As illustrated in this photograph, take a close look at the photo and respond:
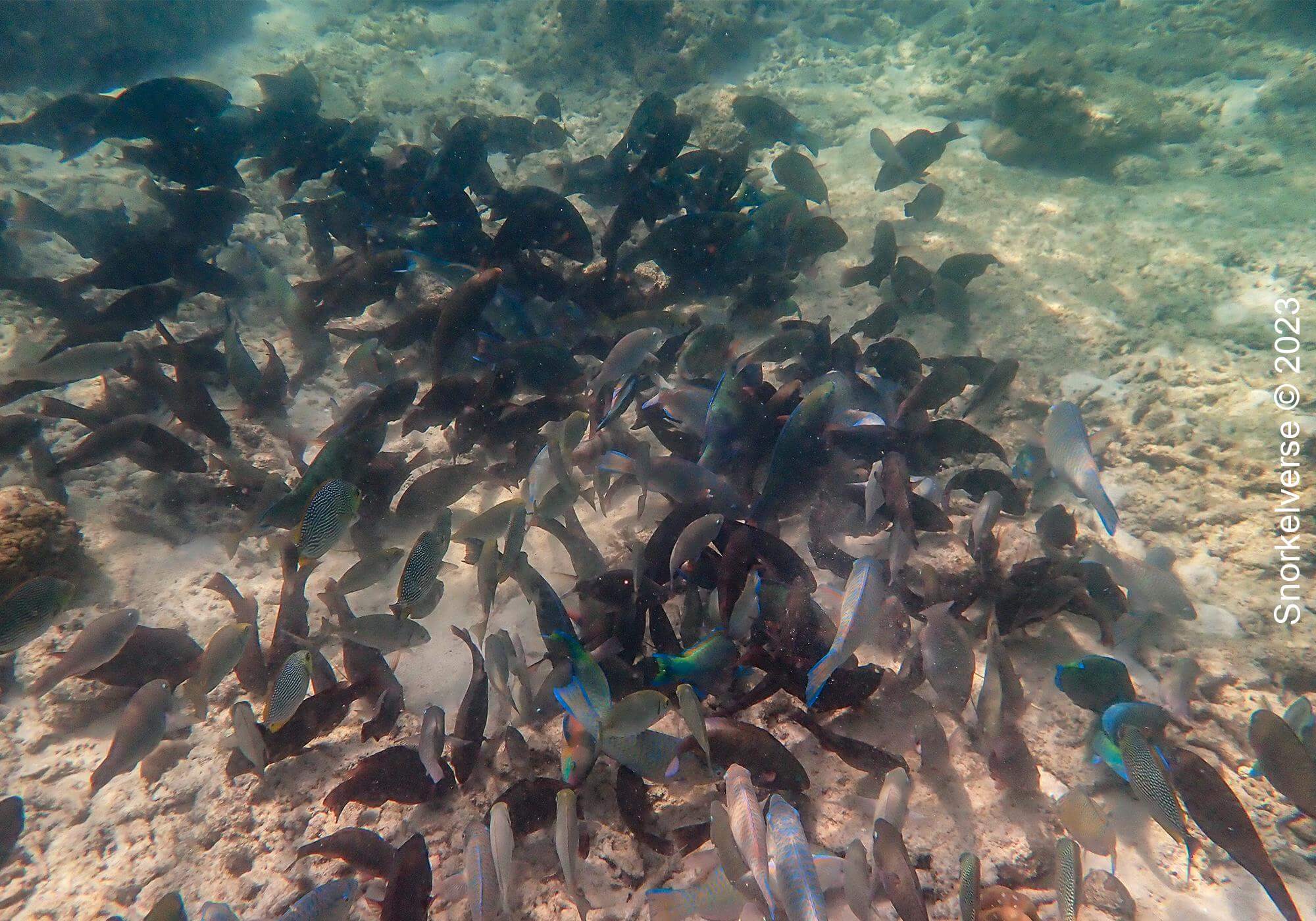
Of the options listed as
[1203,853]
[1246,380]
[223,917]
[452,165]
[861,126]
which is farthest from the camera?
[861,126]

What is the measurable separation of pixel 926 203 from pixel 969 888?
6268mm

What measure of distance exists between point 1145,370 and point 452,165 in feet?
21.1

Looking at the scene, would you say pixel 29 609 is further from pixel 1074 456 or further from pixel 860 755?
pixel 1074 456

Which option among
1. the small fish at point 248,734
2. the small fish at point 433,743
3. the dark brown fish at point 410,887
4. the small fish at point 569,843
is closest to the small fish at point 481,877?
the dark brown fish at point 410,887

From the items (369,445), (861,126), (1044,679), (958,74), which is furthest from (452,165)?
(958,74)

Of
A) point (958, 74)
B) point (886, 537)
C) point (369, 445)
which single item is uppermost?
point (958, 74)

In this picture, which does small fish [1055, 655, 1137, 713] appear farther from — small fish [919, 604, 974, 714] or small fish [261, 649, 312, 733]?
A: small fish [261, 649, 312, 733]

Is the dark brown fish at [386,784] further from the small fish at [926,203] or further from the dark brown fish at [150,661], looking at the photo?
the small fish at [926,203]

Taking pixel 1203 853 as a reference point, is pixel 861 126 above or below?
above

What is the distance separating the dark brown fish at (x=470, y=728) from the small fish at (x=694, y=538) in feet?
3.47

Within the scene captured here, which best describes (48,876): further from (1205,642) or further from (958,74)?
(958,74)

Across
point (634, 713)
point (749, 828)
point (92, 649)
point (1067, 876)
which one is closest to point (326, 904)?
point (634, 713)

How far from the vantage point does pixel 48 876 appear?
254 centimetres

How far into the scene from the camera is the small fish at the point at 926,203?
20.4 feet
